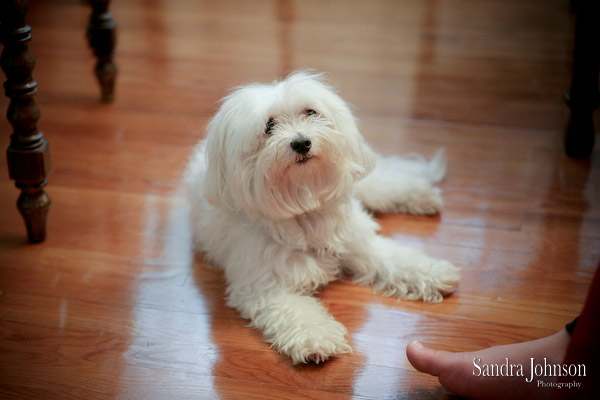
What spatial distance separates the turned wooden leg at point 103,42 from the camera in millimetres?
2406

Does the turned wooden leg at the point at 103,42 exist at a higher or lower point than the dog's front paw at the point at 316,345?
higher

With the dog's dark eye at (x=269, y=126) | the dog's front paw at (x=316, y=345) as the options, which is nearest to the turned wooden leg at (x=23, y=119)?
the dog's dark eye at (x=269, y=126)

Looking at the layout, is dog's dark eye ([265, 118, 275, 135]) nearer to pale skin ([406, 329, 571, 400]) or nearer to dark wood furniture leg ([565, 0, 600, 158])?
pale skin ([406, 329, 571, 400])

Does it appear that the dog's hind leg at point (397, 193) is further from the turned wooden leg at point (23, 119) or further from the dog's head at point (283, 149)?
the turned wooden leg at point (23, 119)

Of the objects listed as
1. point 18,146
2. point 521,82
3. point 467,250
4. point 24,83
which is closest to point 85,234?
point 18,146

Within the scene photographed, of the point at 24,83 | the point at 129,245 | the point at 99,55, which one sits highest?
the point at 24,83

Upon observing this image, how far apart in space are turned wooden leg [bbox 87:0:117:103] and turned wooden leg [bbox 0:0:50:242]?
0.87 metres

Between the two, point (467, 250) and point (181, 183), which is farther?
point (181, 183)

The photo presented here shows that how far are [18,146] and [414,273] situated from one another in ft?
3.24

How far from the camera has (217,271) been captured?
1.68 metres

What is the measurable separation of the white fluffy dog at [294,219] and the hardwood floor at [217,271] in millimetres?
55

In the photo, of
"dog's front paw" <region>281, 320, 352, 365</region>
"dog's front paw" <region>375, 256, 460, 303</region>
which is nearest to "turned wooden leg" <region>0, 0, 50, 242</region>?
"dog's front paw" <region>281, 320, 352, 365</region>

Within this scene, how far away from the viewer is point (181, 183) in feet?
6.70

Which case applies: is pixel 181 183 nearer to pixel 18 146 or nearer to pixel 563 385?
pixel 18 146
